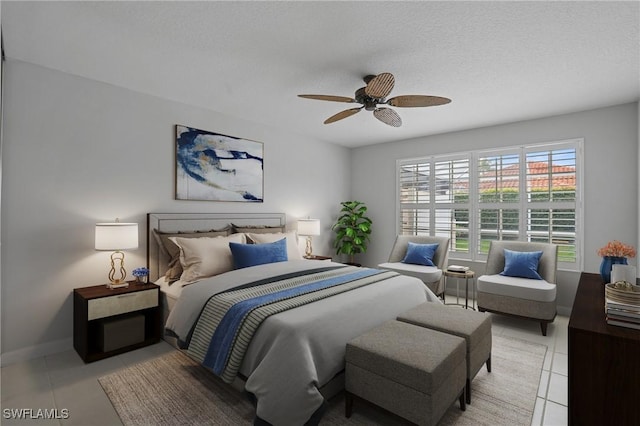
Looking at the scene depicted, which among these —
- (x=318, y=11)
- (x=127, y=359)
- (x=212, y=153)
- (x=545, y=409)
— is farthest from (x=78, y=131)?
(x=545, y=409)

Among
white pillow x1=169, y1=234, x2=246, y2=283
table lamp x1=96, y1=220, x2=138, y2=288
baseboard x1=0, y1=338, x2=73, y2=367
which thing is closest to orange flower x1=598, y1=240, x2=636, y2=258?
white pillow x1=169, y1=234, x2=246, y2=283

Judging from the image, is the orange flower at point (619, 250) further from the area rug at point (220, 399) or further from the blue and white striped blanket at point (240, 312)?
the blue and white striped blanket at point (240, 312)

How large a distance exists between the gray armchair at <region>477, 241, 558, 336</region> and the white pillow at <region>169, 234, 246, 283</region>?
9.86ft

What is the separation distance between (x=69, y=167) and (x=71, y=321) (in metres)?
1.44

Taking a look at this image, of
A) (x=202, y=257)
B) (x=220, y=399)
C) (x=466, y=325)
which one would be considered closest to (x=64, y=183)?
(x=202, y=257)

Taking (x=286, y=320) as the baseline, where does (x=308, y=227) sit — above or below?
above

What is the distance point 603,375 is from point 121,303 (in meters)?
3.36

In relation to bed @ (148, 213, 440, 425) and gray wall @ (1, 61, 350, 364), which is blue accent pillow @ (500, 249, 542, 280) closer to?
bed @ (148, 213, 440, 425)

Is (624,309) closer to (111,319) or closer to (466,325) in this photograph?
(466,325)

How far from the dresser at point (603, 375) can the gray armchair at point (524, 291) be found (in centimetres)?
224

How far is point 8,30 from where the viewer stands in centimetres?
225

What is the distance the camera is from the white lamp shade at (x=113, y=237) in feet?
9.11

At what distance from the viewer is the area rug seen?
1.96 meters

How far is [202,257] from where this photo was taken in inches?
124
